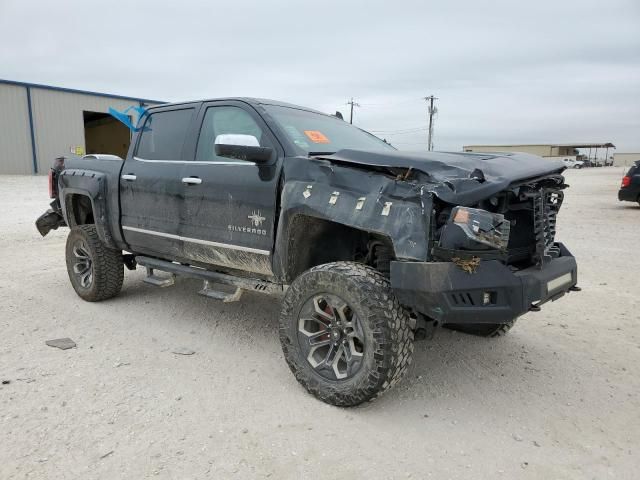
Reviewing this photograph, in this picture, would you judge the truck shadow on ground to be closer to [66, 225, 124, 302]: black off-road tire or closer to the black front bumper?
[66, 225, 124, 302]: black off-road tire

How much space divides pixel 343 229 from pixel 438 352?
51.6 inches

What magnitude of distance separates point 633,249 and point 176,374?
7385 mm

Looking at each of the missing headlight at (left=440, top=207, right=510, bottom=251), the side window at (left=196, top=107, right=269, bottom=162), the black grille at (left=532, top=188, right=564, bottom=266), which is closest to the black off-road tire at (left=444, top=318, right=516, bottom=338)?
the black grille at (left=532, top=188, right=564, bottom=266)

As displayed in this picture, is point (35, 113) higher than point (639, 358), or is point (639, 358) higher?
point (35, 113)

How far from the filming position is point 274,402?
3.18 m

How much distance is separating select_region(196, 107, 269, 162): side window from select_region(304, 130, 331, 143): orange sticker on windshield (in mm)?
410

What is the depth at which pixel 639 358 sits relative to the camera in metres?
3.84

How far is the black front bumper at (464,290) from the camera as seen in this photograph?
2.70 m

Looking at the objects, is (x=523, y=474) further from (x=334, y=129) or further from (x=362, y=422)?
(x=334, y=129)

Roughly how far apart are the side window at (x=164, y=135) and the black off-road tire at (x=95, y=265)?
105cm

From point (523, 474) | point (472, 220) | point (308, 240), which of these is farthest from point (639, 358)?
point (308, 240)

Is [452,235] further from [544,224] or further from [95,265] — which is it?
[95,265]

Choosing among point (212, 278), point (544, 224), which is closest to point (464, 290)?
point (544, 224)

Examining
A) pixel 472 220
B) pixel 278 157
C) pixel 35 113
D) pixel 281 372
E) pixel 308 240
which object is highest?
pixel 35 113
